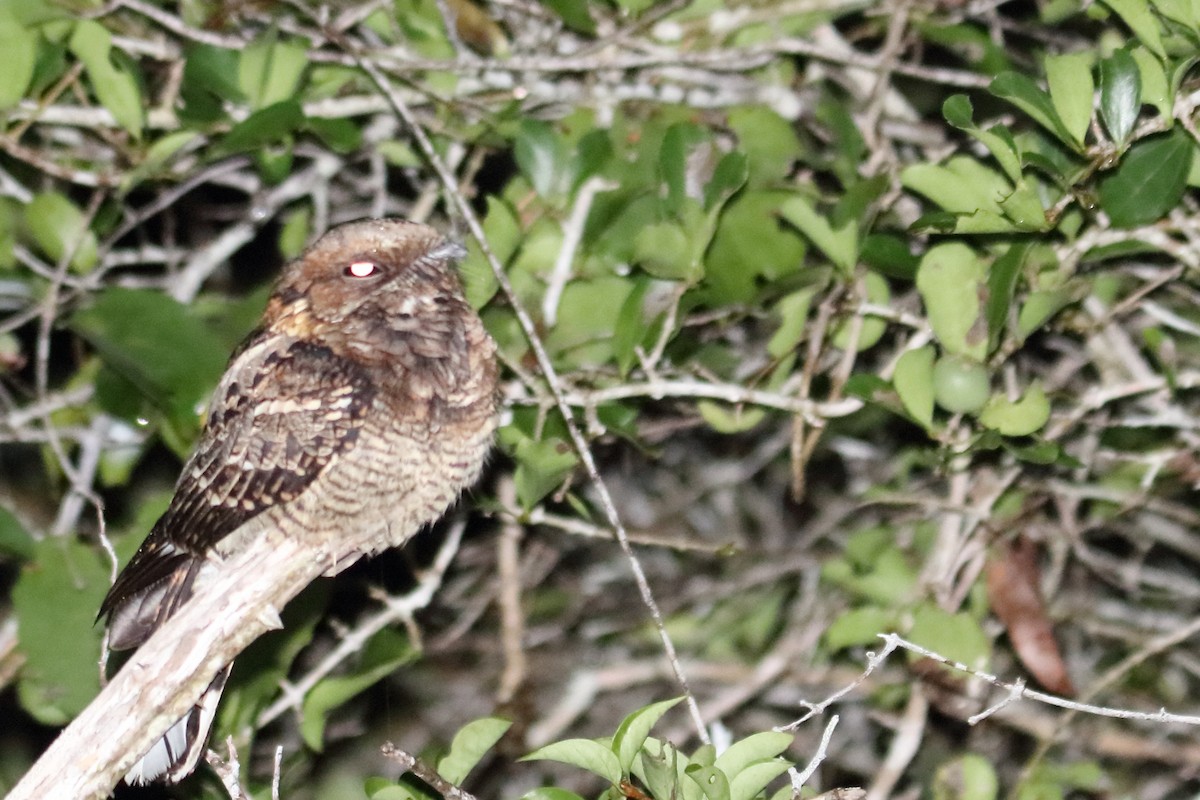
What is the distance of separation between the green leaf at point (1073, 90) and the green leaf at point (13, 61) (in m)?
1.92

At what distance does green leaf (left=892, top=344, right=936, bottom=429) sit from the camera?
2402 millimetres

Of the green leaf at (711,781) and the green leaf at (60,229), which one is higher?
the green leaf at (60,229)

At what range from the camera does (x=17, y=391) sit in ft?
11.7

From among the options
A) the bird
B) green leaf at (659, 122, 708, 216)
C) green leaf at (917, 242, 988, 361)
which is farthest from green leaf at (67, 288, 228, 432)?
green leaf at (917, 242, 988, 361)

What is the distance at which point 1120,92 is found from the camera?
212cm

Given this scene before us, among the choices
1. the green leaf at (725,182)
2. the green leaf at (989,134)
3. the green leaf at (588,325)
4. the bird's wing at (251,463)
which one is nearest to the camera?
the green leaf at (989,134)

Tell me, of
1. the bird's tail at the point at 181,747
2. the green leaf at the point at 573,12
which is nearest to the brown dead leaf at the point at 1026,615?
the green leaf at the point at 573,12

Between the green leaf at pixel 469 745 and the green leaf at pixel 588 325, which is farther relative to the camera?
the green leaf at pixel 588 325

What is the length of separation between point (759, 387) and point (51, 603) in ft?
4.95

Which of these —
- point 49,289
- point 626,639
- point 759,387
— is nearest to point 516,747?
point 626,639

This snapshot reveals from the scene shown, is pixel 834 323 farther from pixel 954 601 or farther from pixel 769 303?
pixel 954 601

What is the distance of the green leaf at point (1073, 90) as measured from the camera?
213 centimetres

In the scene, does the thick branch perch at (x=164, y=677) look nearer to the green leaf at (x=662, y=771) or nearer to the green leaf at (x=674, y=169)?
A: the green leaf at (x=662, y=771)

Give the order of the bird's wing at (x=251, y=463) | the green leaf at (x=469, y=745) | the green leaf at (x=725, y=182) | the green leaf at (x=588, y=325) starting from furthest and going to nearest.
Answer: the green leaf at (x=588, y=325) < the green leaf at (x=725, y=182) < the bird's wing at (x=251, y=463) < the green leaf at (x=469, y=745)
